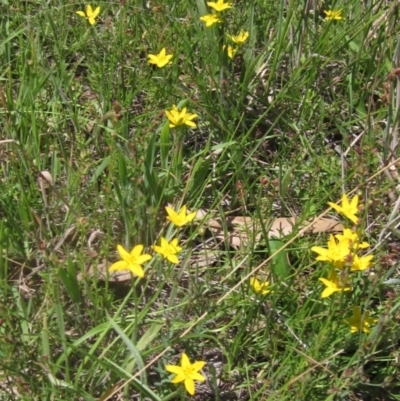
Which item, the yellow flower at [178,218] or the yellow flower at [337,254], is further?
the yellow flower at [178,218]

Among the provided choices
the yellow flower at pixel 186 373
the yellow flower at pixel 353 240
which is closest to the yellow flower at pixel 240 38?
the yellow flower at pixel 353 240

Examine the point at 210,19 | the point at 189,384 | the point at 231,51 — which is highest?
the point at 210,19

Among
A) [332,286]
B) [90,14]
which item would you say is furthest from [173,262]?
[90,14]

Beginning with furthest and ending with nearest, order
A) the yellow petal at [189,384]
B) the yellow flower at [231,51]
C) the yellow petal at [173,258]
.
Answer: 1. the yellow flower at [231,51]
2. the yellow petal at [173,258]
3. the yellow petal at [189,384]

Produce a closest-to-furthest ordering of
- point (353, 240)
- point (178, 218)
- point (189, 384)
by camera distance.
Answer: point (189, 384), point (353, 240), point (178, 218)

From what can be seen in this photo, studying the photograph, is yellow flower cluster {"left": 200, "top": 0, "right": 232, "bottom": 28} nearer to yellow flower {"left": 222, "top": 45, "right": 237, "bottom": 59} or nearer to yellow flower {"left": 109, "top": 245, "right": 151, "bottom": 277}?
yellow flower {"left": 222, "top": 45, "right": 237, "bottom": 59}

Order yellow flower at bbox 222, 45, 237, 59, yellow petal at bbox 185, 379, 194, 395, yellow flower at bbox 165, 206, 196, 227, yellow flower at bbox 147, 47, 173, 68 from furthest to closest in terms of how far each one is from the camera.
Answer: yellow flower at bbox 222, 45, 237, 59
yellow flower at bbox 147, 47, 173, 68
yellow flower at bbox 165, 206, 196, 227
yellow petal at bbox 185, 379, 194, 395

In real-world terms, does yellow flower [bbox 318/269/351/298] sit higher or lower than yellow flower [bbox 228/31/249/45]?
lower

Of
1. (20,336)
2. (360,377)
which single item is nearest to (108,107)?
(20,336)

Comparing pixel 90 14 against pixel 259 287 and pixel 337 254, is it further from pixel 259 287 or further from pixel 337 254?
pixel 337 254

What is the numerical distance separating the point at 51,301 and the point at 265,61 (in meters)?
1.31

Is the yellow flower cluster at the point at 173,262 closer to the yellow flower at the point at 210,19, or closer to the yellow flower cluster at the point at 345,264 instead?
the yellow flower cluster at the point at 345,264

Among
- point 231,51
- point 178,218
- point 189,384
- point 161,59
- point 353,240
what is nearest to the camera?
point 189,384

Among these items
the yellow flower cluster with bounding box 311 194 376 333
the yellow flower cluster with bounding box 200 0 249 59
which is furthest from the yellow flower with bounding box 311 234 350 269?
the yellow flower cluster with bounding box 200 0 249 59
